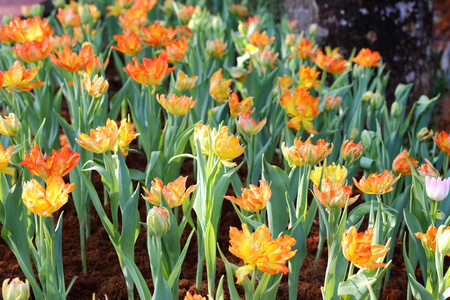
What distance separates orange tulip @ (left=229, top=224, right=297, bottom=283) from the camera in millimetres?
1039

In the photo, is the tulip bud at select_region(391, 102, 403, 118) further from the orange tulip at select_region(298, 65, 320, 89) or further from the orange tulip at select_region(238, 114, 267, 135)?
the orange tulip at select_region(238, 114, 267, 135)

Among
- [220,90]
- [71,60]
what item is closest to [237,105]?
[220,90]

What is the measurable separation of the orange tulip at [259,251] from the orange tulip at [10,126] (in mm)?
672

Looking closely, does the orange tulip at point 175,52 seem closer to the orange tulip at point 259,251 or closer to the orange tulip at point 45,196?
the orange tulip at point 45,196

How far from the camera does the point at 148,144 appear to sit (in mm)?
1795

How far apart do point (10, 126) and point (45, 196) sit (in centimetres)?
37

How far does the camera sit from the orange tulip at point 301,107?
1.76m

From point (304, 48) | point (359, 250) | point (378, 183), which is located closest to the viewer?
point (359, 250)

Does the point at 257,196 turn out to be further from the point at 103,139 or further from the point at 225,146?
the point at 103,139

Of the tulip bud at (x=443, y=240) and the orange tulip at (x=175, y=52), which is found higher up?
the orange tulip at (x=175, y=52)

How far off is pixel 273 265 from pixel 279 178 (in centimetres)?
46

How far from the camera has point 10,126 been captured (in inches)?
56.1

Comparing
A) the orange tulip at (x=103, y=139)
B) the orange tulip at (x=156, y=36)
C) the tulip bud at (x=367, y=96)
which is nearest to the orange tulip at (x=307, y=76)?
the tulip bud at (x=367, y=96)

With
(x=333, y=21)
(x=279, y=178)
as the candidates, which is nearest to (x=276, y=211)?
(x=279, y=178)
